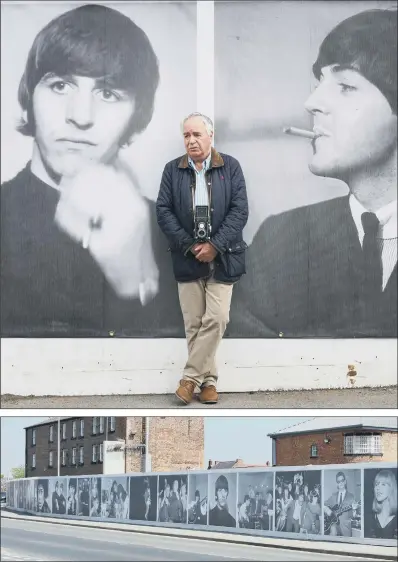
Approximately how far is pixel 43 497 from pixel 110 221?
181 cm

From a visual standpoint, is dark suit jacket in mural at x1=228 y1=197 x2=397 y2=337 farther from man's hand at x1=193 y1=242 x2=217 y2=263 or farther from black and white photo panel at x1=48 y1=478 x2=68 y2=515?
black and white photo panel at x1=48 y1=478 x2=68 y2=515

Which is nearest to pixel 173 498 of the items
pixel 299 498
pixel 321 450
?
pixel 299 498

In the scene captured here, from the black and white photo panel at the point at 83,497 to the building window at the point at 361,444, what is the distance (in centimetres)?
99

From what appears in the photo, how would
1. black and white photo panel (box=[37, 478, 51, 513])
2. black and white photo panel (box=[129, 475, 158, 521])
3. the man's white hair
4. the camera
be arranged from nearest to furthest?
1. black and white photo panel (box=[129, 475, 158, 521])
2. black and white photo panel (box=[37, 478, 51, 513])
3. the camera
4. the man's white hair

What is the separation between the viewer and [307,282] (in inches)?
183

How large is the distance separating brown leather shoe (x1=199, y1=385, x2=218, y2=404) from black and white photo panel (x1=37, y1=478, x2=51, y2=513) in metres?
1.26

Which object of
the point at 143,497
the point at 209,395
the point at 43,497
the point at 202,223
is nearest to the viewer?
the point at 143,497

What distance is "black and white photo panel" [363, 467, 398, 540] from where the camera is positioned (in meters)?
2.87

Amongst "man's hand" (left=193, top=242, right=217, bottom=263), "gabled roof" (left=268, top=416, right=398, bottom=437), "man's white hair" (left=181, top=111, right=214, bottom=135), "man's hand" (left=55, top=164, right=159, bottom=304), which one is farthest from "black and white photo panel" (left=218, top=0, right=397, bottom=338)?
→ "gabled roof" (left=268, top=416, right=398, bottom=437)

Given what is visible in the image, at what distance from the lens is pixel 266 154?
181 inches

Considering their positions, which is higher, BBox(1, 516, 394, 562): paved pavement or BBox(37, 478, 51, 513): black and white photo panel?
BBox(37, 478, 51, 513): black and white photo panel

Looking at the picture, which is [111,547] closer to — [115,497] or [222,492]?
[115,497]

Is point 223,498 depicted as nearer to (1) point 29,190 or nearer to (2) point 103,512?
(2) point 103,512

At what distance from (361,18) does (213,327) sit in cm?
194
